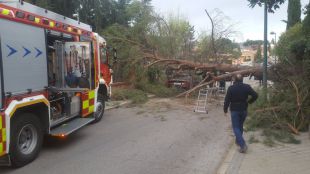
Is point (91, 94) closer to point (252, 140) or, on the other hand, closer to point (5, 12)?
point (5, 12)

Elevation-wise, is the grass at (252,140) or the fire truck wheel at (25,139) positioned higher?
the fire truck wheel at (25,139)

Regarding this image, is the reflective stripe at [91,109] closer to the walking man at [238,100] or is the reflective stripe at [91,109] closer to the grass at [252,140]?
the walking man at [238,100]

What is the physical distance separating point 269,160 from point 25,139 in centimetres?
450

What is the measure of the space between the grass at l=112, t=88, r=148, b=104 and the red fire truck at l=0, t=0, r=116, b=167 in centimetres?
553

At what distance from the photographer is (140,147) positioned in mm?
7316

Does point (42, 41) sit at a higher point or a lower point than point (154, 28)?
lower

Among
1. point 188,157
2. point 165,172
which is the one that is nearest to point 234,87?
point 188,157

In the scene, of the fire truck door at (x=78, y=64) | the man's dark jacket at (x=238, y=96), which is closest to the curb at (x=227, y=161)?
the man's dark jacket at (x=238, y=96)

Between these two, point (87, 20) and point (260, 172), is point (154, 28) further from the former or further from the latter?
point (260, 172)

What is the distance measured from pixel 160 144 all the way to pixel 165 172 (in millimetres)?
1936

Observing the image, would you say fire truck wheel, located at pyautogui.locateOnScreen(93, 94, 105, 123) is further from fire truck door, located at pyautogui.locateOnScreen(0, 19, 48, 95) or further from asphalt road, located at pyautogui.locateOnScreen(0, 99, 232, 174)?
fire truck door, located at pyautogui.locateOnScreen(0, 19, 48, 95)

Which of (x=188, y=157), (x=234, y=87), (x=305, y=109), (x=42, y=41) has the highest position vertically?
(x=42, y=41)

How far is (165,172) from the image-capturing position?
5668mm

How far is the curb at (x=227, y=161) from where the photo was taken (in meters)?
5.71
